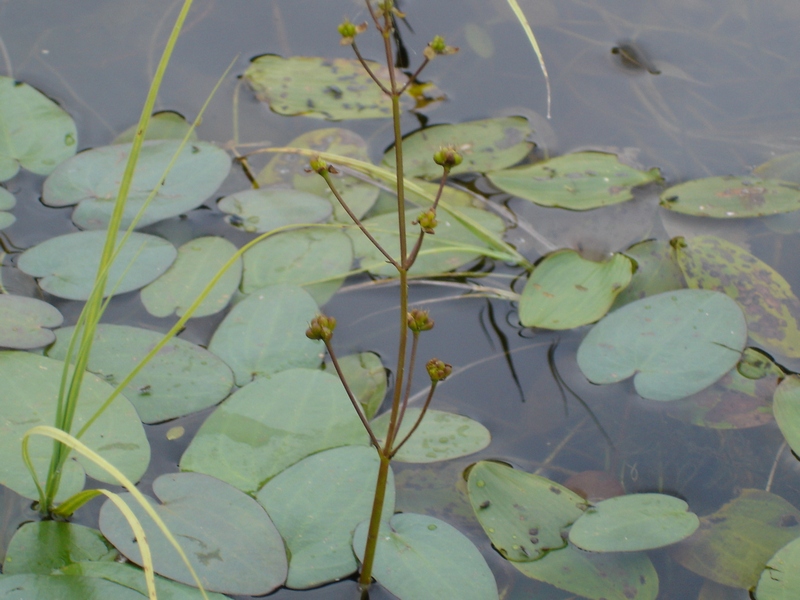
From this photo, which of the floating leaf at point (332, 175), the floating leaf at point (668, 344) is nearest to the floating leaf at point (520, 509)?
the floating leaf at point (668, 344)

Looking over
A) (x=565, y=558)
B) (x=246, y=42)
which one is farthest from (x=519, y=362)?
(x=246, y=42)

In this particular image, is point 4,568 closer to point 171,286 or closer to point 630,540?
point 171,286

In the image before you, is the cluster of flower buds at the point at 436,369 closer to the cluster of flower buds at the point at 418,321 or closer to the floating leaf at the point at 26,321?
the cluster of flower buds at the point at 418,321

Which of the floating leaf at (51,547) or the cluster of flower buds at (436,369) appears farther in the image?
the floating leaf at (51,547)

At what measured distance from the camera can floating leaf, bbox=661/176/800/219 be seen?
5.76 feet

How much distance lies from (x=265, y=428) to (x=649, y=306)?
916mm

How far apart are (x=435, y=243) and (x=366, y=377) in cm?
45

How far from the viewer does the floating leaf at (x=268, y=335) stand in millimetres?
1422

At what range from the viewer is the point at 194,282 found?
1562mm

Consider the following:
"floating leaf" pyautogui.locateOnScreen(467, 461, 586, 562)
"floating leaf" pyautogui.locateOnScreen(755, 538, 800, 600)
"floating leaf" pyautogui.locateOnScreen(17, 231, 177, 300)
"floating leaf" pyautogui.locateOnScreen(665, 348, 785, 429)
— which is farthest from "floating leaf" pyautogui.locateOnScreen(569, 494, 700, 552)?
"floating leaf" pyautogui.locateOnScreen(17, 231, 177, 300)

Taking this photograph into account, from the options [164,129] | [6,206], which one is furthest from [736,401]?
[6,206]

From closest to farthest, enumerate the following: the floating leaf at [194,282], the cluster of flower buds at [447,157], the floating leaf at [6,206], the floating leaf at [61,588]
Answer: the cluster of flower buds at [447,157] → the floating leaf at [61,588] → the floating leaf at [194,282] → the floating leaf at [6,206]

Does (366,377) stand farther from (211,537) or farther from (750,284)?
(750,284)

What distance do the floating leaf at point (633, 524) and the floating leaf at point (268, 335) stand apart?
64cm
